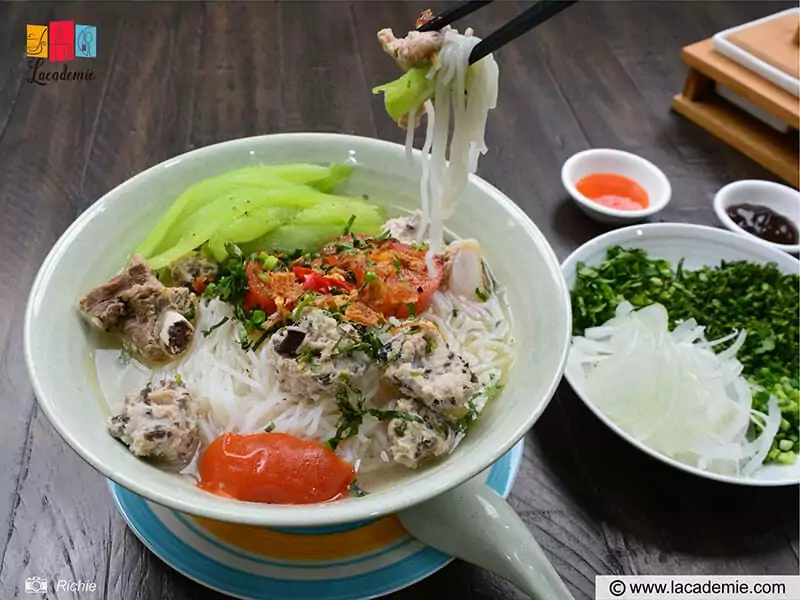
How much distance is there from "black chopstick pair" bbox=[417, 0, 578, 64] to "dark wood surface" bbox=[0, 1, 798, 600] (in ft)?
2.91

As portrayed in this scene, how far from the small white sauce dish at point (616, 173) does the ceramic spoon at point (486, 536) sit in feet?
3.91

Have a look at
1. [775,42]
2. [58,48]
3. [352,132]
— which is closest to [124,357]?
[352,132]

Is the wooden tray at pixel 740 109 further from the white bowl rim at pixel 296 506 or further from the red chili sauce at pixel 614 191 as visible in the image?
the white bowl rim at pixel 296 506

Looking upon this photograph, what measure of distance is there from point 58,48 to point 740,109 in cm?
267

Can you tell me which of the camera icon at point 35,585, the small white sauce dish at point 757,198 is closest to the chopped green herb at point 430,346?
the camera icon at point 35,585

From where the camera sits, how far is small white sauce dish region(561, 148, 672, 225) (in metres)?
2.13

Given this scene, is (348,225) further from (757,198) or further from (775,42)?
(775,42)

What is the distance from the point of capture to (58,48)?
8.79ft

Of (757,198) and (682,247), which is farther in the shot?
(757,198)

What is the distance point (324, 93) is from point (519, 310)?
160 centimetres

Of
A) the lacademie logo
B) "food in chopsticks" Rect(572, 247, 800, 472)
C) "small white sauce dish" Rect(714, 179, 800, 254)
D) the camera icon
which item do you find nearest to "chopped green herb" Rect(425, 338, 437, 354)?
"food in chopsticks" Rect(572, 247, 800, 472)

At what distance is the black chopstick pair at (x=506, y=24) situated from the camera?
2.97 ft

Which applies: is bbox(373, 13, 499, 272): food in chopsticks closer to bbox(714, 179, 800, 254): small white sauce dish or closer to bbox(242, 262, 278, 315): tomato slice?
bbox(242, 262, 278, 315): tomato slice

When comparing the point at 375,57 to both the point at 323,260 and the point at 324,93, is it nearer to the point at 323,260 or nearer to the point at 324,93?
the point at 324,93
